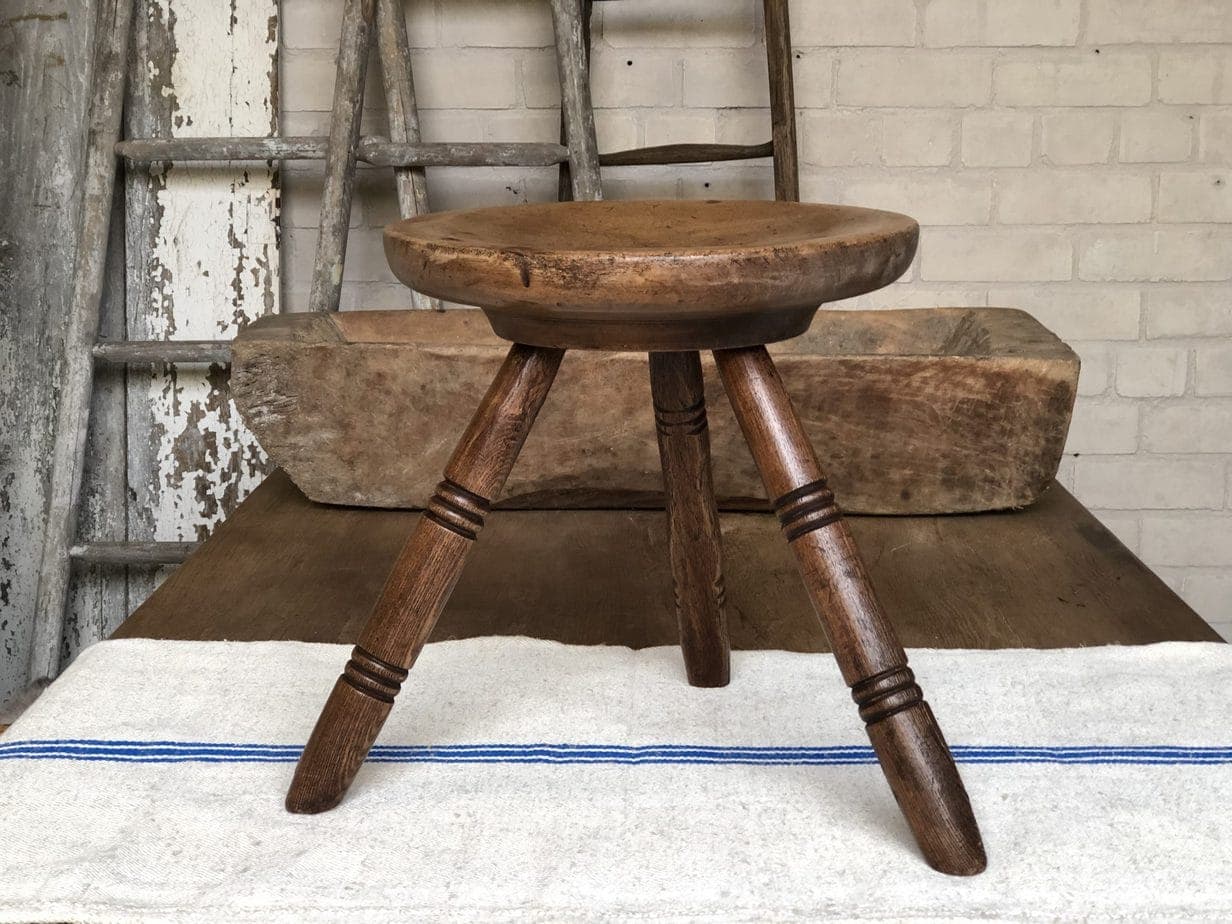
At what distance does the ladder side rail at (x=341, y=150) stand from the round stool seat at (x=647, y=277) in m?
1.04

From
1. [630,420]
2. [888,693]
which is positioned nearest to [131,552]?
[630,420]

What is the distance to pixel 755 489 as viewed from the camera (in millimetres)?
1663

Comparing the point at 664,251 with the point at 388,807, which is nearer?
the point at 664,251

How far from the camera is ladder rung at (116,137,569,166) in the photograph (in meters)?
2.05

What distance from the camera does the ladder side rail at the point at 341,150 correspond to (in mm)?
2033

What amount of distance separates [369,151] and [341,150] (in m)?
0.04

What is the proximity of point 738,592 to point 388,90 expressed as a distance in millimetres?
1066

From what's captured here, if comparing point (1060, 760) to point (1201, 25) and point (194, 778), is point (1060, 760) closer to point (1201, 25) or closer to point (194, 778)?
point (194, 778)

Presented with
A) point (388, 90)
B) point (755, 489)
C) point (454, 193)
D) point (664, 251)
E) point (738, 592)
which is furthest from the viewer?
→ point (454, 193)

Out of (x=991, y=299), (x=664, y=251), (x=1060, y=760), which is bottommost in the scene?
(x=1060, y=760)

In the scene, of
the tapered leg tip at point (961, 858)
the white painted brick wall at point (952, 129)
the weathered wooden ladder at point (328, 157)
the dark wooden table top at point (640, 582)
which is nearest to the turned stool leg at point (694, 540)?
the dark wooden table top at point (640, 582)

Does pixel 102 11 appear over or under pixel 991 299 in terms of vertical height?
over

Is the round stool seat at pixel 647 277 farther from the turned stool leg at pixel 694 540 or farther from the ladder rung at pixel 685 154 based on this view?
the ladder rung at pixel 685 154

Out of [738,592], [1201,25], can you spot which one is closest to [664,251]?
[738,592]
